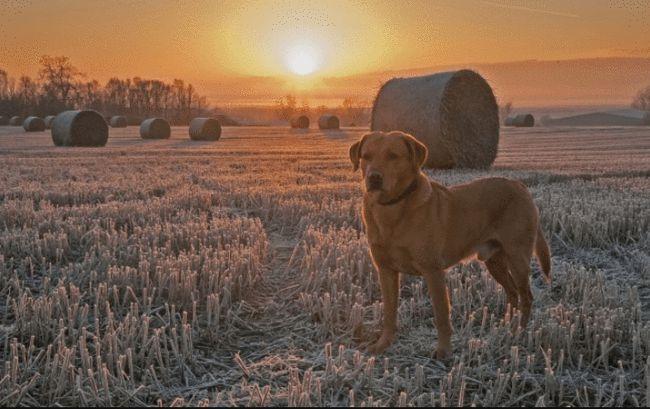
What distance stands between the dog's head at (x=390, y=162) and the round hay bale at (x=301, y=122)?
55235 mm

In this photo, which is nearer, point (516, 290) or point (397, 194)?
point (397, 194)

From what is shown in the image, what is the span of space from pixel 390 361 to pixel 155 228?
3.63m

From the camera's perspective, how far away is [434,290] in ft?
12.2

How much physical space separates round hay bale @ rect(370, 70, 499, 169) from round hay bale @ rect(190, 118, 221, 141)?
56.5 ft

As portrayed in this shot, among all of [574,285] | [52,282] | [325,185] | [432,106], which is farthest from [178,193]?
[432,106]

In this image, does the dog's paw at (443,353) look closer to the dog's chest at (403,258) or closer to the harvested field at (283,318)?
the harvested field at (283,318)

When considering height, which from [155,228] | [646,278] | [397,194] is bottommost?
[646,278]

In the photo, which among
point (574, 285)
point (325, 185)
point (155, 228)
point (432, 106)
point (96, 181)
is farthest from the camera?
point (432, 106)

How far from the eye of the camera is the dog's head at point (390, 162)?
358 centimetres

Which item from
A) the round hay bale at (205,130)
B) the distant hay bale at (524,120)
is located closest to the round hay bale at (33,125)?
the round hay bale at (205,130)

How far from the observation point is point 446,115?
15.9 m

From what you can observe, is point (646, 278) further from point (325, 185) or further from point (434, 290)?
point (325, 185)

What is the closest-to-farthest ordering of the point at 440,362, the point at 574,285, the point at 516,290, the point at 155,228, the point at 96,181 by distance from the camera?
the point at 440,362
the point at 516,290
the point at 574,285
the point at 155,228
the point at 96,181

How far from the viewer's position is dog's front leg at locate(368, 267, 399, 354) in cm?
389
